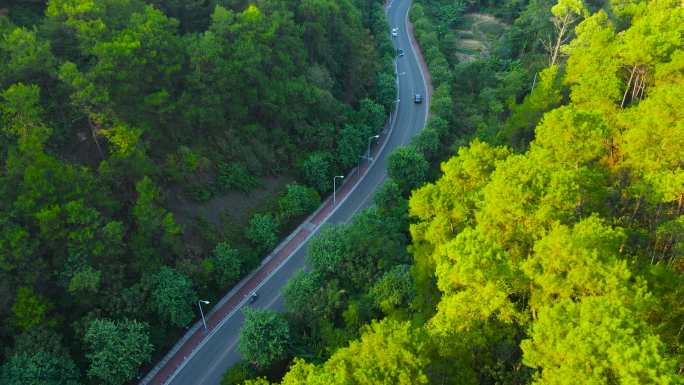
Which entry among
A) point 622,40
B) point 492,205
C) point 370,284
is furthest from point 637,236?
point 622,40

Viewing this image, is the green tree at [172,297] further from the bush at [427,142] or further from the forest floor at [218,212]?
the bush at [427,142]

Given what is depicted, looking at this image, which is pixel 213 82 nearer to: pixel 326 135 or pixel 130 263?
pixel 326 135

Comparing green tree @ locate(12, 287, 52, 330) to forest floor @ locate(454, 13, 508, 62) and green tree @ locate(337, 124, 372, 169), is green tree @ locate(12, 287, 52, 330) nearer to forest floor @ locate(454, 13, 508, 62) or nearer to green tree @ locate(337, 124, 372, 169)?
green tree @ locate(337, 124, 372, 169)

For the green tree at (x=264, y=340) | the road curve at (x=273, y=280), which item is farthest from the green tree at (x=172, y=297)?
the green tree at (x=264, y=340)

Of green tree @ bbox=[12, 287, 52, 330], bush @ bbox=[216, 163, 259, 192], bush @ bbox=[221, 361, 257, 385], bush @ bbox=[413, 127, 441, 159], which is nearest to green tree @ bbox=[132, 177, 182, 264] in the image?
green tree @ bbox=[12, 287, 52, 330]

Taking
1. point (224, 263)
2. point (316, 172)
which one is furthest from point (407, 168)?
point (224, 263)

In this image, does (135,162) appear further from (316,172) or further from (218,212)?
(316,172)
